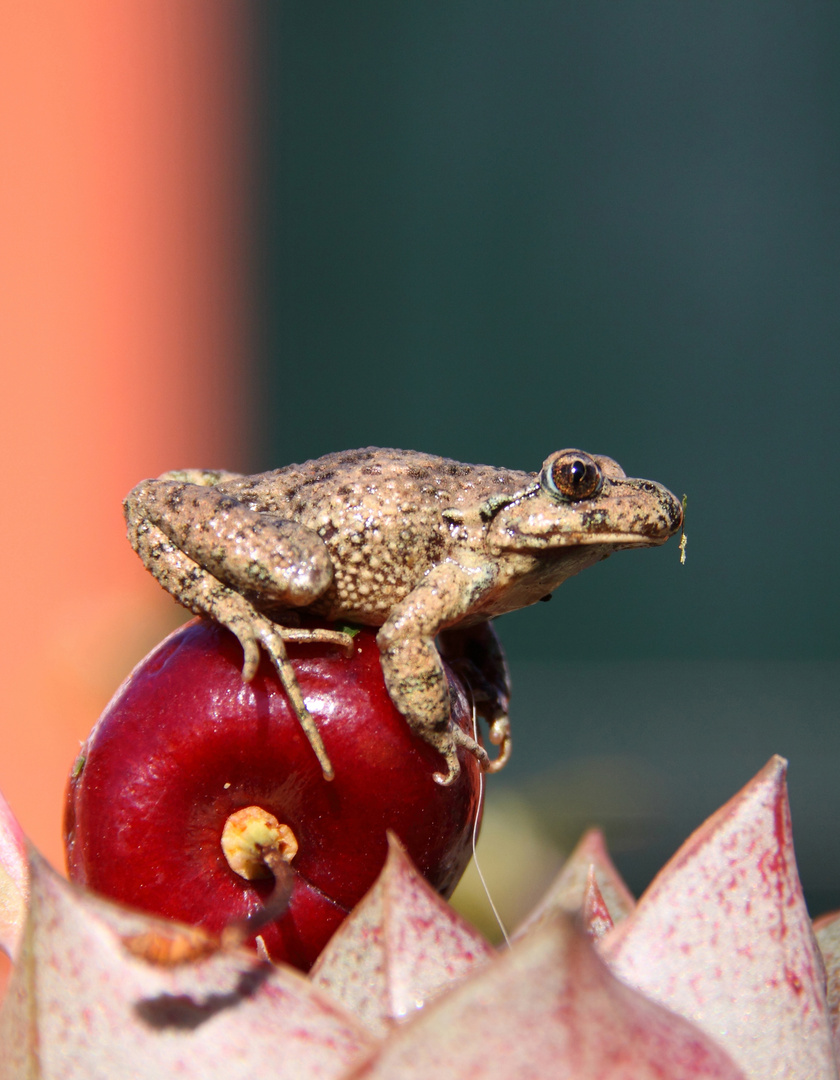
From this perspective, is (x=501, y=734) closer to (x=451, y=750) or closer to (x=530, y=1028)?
(x=451, y=750)

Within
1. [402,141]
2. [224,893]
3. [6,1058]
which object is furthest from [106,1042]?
[402,141]

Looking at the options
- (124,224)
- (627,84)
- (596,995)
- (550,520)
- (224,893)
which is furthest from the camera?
(627,84)

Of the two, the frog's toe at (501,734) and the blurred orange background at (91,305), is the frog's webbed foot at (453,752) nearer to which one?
the frog's toe at (501,734)

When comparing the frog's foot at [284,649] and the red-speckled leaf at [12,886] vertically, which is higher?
the frog's foot at [284,649]

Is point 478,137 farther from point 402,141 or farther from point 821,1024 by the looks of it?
point 821,1024

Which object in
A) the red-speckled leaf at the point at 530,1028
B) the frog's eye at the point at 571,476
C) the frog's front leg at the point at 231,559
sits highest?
the frog's eye at the point at 571,476

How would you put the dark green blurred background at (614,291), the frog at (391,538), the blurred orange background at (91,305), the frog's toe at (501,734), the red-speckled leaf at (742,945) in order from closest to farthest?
the red-speckled leaf at (742,945), the frog at (391,538), the frog's toe at (501,734), the blurred orange background at (91,305), the dark green blurred background at (614,291)

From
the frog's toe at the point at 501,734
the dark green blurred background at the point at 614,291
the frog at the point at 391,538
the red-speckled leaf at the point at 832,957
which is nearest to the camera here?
the red-speckled leaf at the point at 832,957

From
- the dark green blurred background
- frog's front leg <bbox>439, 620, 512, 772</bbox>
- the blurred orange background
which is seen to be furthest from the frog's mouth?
the dark green blurred background

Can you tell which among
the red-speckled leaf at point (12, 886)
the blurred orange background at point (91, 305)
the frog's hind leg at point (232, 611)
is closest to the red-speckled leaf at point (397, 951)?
the frog's hind leg at point (232, 611)
